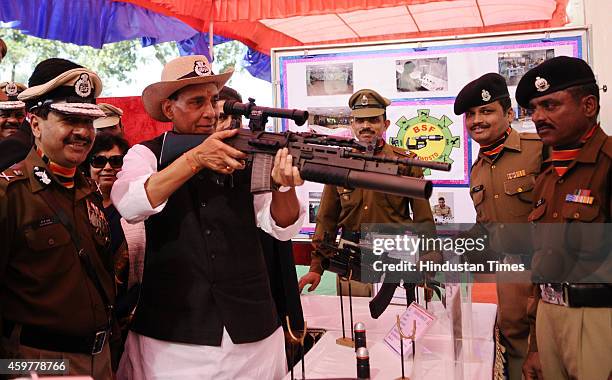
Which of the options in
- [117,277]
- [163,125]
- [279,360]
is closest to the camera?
[279,360]

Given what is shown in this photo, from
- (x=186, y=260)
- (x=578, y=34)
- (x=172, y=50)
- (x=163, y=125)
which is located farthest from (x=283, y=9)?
(x=186, y=260)

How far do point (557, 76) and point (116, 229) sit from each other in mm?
1885

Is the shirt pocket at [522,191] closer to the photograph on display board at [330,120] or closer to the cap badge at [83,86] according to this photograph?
the photograph on display board at [330,120]

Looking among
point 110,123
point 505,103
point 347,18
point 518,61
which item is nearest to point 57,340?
point 110,123

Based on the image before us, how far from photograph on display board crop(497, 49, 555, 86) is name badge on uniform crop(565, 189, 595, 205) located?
1989 mm

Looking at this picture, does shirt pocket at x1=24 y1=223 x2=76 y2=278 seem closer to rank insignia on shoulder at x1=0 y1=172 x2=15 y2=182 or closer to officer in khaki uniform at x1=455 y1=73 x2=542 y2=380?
rank insignia on shoulder at x1=0 y1=172 x2=15 y2=182

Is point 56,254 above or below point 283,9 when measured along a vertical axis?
below

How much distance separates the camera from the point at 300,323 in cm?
256

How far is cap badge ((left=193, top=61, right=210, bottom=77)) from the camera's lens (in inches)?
74.9

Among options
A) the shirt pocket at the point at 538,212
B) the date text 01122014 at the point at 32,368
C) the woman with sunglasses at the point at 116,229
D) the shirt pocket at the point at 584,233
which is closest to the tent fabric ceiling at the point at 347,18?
the woman with sunglasses at the point at 116,229

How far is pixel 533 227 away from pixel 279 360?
1.14m

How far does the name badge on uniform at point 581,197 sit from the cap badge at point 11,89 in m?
3.07

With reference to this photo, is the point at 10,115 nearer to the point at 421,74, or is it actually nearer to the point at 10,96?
the point at 10,96

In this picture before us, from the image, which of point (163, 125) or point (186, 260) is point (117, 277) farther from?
point (163, 125)
